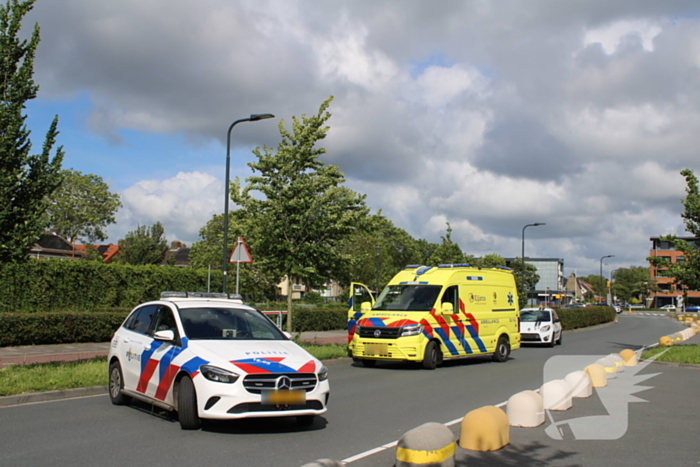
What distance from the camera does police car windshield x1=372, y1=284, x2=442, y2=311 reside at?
15.4 m

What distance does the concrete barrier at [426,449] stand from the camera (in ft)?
17.5

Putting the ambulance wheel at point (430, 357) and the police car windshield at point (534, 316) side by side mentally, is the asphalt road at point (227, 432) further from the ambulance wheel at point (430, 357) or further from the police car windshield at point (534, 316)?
the police car windshield at point (534, 316)

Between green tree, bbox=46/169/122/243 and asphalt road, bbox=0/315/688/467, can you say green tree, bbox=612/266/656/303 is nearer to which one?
green tree, bbox=46/169/122/243

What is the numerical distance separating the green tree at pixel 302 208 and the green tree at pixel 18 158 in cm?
796

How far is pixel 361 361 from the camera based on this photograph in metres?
16.6

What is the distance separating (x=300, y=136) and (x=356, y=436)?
13236 millimetres

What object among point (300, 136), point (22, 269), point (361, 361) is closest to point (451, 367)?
point (361, 361)

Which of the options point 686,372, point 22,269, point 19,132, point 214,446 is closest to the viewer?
point 214,446

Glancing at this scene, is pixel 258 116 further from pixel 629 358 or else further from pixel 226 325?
pixel 629 358

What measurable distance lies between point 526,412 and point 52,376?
7840mm

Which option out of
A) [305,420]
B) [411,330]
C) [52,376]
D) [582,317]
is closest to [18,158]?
[52,376]

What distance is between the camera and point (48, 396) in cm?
966

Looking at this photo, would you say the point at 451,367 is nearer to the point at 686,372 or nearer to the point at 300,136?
the point at 686,372

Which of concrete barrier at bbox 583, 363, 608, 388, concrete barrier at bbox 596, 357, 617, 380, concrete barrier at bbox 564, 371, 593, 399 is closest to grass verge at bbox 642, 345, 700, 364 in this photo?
concrete barrier at bbox 596, 357, 617, 380
